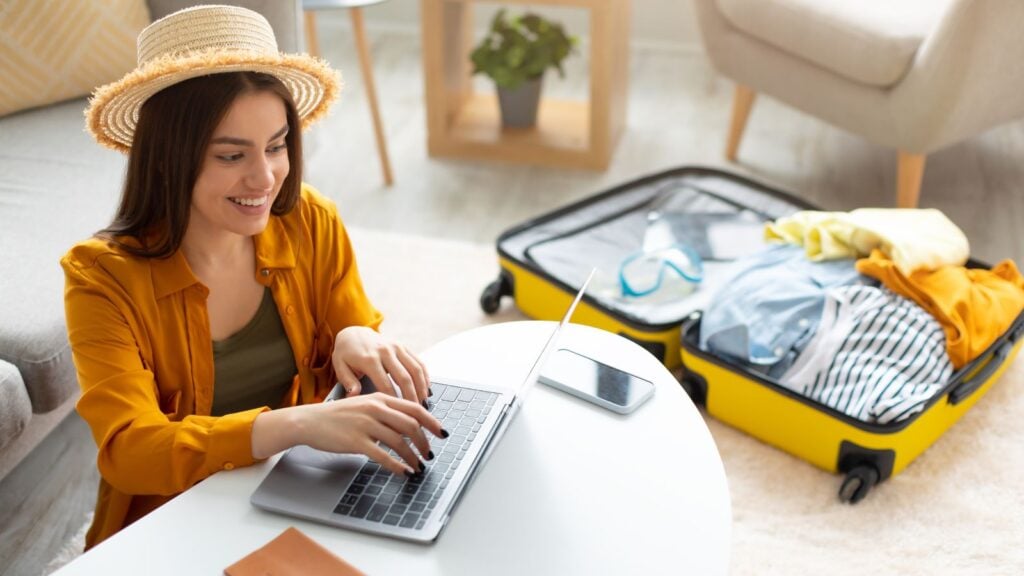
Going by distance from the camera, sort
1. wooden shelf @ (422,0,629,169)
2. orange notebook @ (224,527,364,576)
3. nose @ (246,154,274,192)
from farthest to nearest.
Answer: wooden shelf @ (422,0,629,169)
nose @ (246,154,274,192)
orange notebook @ (224,527,364,576)

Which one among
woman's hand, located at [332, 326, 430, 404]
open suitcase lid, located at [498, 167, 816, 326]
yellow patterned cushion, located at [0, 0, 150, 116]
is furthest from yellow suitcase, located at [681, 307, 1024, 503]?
yellow patterned cushion, located at [0, 0, 150, 116]

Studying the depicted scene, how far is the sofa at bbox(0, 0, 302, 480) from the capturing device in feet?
5.50

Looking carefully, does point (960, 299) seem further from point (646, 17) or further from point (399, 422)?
point (646, 17)

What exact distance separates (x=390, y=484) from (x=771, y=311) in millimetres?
1065

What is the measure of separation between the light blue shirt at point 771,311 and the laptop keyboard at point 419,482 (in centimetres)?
81

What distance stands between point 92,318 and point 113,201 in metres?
0.79

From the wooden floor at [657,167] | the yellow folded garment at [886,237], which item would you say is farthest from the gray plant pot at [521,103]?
the yellow folded garment at [886,237]

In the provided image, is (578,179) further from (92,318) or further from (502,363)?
(92,318)

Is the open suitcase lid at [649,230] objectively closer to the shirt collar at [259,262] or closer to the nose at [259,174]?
the shirt collar at [259,262]

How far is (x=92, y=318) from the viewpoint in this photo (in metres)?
1.27

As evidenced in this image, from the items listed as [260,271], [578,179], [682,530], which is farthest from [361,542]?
[578,179]

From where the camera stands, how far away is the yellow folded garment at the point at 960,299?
75.5 inches

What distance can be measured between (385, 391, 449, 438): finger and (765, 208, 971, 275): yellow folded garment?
45.2 inches

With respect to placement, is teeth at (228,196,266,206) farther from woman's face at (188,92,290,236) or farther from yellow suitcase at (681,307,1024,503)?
yellow suitcase at (681,307,1024,503)
